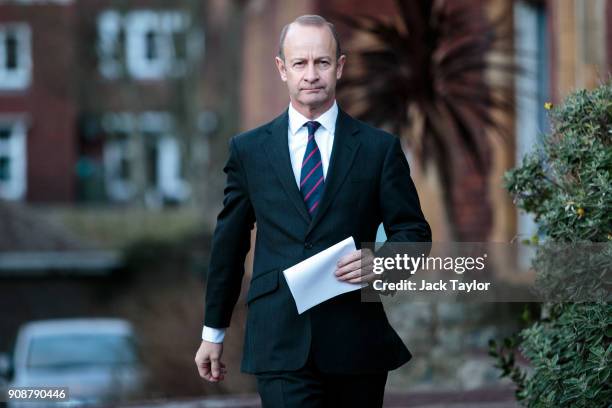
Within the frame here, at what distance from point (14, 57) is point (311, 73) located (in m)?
44.9

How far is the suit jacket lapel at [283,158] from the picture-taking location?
15.8ft

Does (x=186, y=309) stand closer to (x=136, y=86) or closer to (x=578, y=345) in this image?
(x=578, y=345)

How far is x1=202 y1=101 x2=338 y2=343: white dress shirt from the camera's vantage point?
4.91 m

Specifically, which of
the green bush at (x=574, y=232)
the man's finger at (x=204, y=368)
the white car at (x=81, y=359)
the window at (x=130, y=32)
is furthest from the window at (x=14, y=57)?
the man's finger at (x=204, y=368)

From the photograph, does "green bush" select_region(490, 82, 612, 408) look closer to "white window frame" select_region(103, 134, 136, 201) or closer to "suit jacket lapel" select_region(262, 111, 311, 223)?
"suit jacket lapel" select_region(262, 111, 311, 223)

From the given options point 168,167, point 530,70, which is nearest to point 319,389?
point 530,70

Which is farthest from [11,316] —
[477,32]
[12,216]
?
[477,32]

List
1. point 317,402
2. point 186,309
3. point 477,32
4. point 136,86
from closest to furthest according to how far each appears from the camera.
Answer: point 317,402
point 477,32
point 186,309
point 136,86

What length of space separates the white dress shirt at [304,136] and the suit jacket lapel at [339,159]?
0.09 feet

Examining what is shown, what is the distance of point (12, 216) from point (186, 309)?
24855mm

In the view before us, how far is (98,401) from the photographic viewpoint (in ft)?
43.6

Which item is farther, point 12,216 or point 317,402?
point 12,216

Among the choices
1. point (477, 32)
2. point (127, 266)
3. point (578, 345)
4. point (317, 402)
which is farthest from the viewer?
point (127, 266)

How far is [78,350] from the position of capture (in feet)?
50.2
